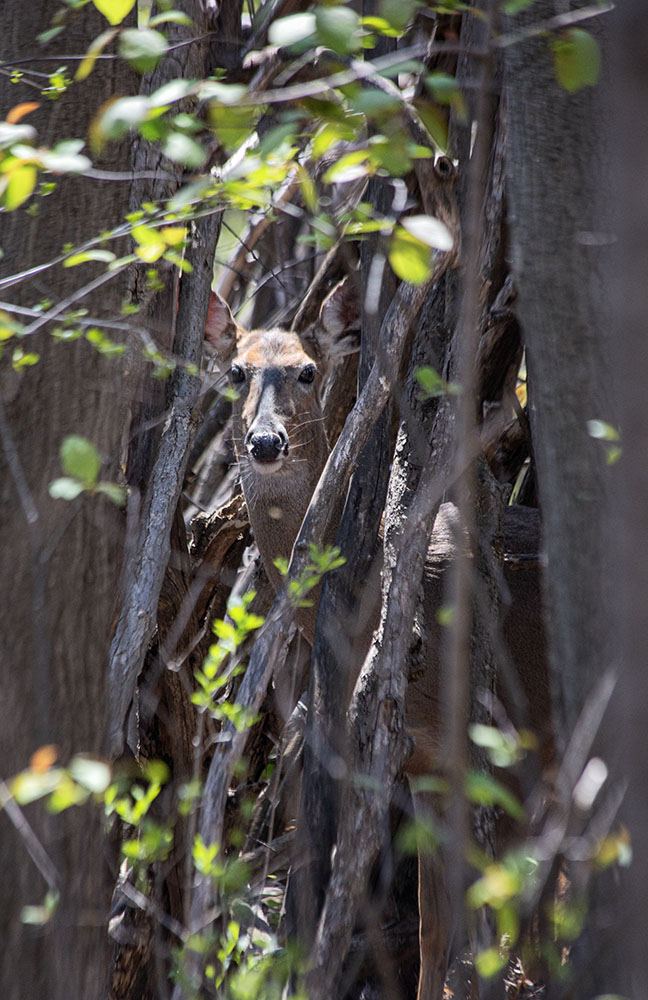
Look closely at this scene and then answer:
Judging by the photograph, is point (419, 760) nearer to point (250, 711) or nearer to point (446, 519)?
point (446, 519)

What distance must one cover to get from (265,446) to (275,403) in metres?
0.41

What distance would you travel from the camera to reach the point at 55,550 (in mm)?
2525

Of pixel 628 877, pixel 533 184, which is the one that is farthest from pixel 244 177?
pixel 628 877

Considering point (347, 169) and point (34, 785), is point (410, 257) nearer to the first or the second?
point (347, 169)

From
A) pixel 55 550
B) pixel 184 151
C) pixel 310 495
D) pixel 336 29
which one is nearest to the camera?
pixel 336 29

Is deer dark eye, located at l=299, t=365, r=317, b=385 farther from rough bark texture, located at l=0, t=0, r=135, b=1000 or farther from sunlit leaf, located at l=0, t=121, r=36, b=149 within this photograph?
sunlit leaf, located at l=0, t=121, r=36, b=149

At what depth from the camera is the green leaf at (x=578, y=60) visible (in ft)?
5.24

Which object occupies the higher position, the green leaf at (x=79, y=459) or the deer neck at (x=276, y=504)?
the green leaf at (x=79, y=459)

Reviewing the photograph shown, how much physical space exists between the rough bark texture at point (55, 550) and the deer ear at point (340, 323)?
9.54ft

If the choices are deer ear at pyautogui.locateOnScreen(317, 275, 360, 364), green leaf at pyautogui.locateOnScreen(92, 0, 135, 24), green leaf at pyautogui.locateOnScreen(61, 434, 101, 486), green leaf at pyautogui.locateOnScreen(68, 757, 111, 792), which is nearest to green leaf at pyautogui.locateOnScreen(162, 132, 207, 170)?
green leaf at pyautogui.locateOnScreen(92, 0, 135, 24)

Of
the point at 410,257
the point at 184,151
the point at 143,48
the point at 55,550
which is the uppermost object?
the point at 143,48

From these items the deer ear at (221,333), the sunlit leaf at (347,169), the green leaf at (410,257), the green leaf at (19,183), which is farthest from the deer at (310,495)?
the green leaf at (19,183)

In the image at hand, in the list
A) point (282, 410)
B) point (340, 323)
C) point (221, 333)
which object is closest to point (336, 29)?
point (282, 410)

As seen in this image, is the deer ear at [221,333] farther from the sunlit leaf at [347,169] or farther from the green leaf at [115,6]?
the green leaf at [115,6]
